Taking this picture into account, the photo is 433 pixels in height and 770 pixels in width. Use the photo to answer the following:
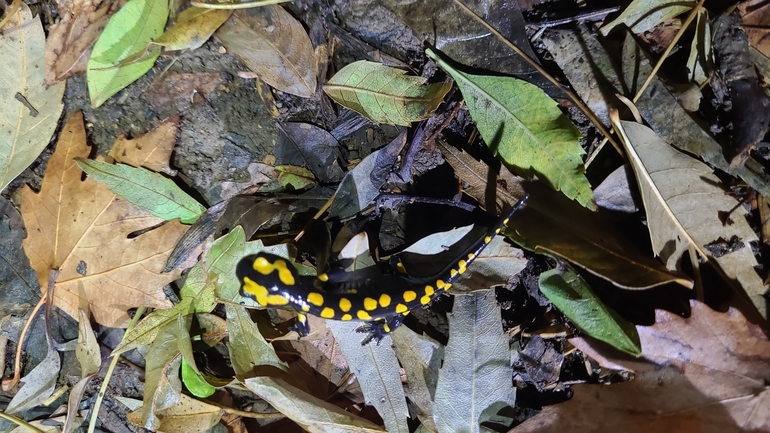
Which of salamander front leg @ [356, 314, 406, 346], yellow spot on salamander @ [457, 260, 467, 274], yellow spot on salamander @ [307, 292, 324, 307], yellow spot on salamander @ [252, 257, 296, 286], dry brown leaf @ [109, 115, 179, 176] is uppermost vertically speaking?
dry brown leaf @ [109, 115, 179, 176]

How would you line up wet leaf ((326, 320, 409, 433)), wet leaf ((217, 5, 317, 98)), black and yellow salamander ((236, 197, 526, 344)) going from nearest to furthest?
wet leaf ((217, 5, 317, 98)) → black and yellow salamander ((236, 197, 526, 344)) → wet leaf ((326, 320, 409, 433))

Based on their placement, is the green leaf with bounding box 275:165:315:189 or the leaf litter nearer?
the leaf litter

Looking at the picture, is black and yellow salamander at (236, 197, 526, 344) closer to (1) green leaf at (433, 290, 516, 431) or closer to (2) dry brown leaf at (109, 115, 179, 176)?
(1) green leaf at (433, 290, 516, 431)

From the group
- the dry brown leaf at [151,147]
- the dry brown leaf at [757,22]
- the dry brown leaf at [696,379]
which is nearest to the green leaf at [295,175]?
the dry brown leaf at [151,147]

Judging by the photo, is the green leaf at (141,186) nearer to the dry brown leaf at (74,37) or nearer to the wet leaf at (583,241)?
the dry brown leaf at (74,37)

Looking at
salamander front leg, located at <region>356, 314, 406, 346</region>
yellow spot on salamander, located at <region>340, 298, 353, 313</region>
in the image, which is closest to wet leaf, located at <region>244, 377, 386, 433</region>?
salamander front leg, located at <region>356, 314, 406, 346</region>

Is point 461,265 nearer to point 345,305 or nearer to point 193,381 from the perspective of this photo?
point 345,305
